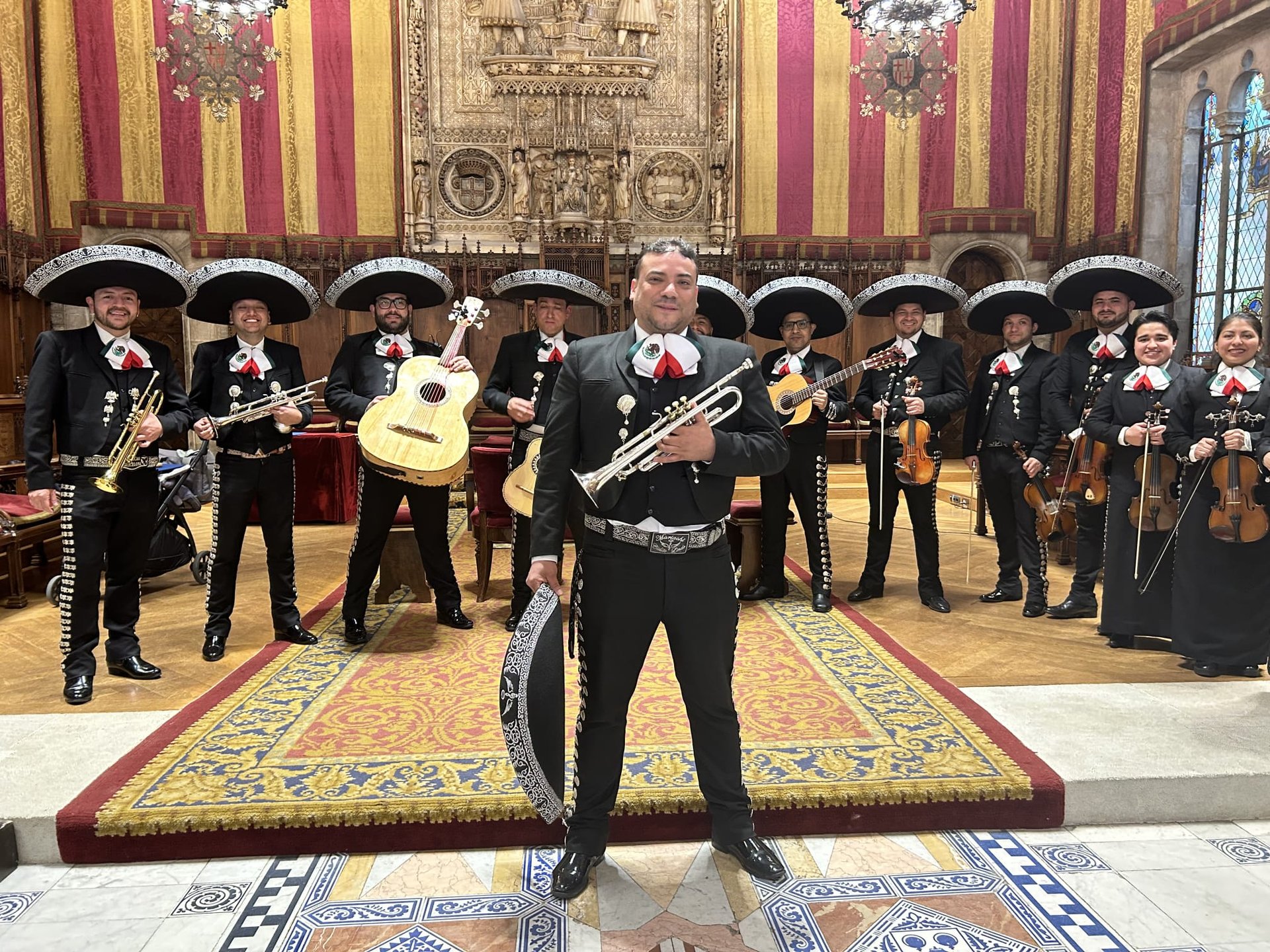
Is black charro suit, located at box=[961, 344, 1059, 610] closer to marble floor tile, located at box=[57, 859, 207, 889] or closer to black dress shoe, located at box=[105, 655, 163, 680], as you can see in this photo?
marble floor tile, located at box=[57, 859, 207, 889]

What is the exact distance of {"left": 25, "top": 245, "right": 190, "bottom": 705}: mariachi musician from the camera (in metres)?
3.96

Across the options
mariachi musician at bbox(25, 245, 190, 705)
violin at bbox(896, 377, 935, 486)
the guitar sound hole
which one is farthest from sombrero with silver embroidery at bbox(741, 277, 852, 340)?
mariachi musician at bbox(25, 245, 190, 705)

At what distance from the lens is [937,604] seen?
5.55 m

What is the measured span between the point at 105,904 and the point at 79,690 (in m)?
1.59

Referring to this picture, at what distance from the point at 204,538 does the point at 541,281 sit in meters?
4.82

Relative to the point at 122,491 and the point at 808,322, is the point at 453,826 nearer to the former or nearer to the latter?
the point at 122,491

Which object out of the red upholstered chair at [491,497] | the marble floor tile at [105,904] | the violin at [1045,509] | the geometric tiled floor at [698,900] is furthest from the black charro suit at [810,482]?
the marble floor tile at [105,904]

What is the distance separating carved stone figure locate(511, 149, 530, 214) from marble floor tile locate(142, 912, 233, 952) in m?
11.2

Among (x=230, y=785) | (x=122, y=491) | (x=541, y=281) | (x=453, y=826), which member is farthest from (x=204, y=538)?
(x=453, y=826)

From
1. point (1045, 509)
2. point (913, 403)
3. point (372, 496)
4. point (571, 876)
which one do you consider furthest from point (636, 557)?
point (1045, 509)

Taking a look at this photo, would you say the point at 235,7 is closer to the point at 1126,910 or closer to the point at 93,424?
the point at 93,424

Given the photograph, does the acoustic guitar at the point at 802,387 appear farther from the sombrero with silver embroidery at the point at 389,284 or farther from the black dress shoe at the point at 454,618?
the black dress shoe at the point at 454,618

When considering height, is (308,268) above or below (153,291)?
above

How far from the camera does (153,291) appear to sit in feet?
14.3
